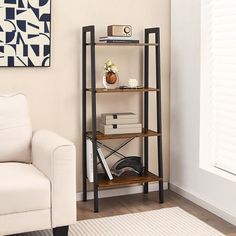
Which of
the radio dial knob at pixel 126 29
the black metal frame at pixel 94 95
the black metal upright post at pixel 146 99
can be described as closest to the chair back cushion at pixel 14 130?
the black metal frame at pixel 94 95

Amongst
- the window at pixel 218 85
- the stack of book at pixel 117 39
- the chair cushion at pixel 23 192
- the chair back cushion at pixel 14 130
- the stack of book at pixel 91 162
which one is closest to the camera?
the chair cushion at pixel 23 192

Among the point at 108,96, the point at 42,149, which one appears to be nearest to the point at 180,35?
the point at 108,96

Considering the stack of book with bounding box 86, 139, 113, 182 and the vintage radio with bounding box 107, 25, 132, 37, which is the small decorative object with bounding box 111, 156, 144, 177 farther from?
the vintage radio with bounding box 107, 25, 132, 37

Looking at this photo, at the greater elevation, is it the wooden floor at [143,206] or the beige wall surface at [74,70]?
the beige wall surface at [74,70]

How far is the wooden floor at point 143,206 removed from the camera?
320 centimetres

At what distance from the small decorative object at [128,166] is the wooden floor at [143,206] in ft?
0.75

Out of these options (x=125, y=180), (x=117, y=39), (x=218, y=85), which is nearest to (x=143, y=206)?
(x=125, y=180)

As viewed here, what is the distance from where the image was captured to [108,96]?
370 centimetres

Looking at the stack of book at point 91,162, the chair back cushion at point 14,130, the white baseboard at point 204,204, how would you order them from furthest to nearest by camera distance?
the stack of book at point 91,162
the white baseboard at point 204,204
the chair back cushion at point 14,130

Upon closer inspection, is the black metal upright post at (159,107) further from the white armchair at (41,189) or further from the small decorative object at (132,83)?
the white armchair at (41,189)

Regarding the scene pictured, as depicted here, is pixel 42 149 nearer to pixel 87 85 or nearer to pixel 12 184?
pixel 12 184

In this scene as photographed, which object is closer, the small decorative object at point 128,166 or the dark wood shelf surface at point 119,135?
the dark wood shelf surface at point 119,135

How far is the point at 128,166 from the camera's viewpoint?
3635mm

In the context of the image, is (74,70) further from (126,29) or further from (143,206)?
(143,206)
